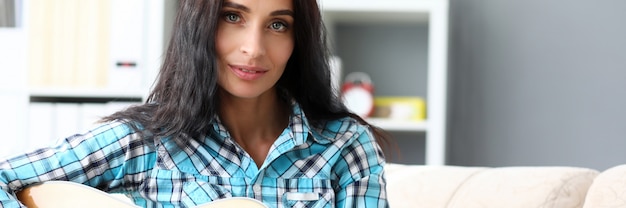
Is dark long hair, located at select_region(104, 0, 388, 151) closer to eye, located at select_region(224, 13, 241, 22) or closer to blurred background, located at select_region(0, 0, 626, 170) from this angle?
eye, located at select_region(224, 13, 241, 22)

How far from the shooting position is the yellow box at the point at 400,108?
102 inches

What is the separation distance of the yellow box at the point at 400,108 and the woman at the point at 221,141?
1138 millimetres

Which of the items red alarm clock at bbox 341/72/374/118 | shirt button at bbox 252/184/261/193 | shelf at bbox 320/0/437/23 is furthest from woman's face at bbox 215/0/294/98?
red alarm clock at bbox 341/72/374/118

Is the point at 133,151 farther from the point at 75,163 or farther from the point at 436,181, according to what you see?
the point at 436,181

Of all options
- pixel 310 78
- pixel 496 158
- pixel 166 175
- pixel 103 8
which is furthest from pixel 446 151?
pixel 166 175

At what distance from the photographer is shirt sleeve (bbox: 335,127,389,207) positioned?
1408 millimetres

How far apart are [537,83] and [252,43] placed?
1415 millimetres

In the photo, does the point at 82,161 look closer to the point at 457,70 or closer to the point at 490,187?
the point at 490,187

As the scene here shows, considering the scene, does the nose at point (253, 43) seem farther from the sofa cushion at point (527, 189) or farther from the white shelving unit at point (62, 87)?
the white shelving unit at point (62, 87)

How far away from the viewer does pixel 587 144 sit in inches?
94.8

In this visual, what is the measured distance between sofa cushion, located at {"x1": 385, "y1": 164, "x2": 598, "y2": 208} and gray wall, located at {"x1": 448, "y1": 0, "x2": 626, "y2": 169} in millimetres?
793

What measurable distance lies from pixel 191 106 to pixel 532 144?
1463mm

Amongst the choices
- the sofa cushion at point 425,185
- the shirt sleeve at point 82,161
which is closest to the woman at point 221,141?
the shirt sleeve at point 82,161

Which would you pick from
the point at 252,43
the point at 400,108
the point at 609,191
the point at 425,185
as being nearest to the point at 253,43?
the point at 252,43
